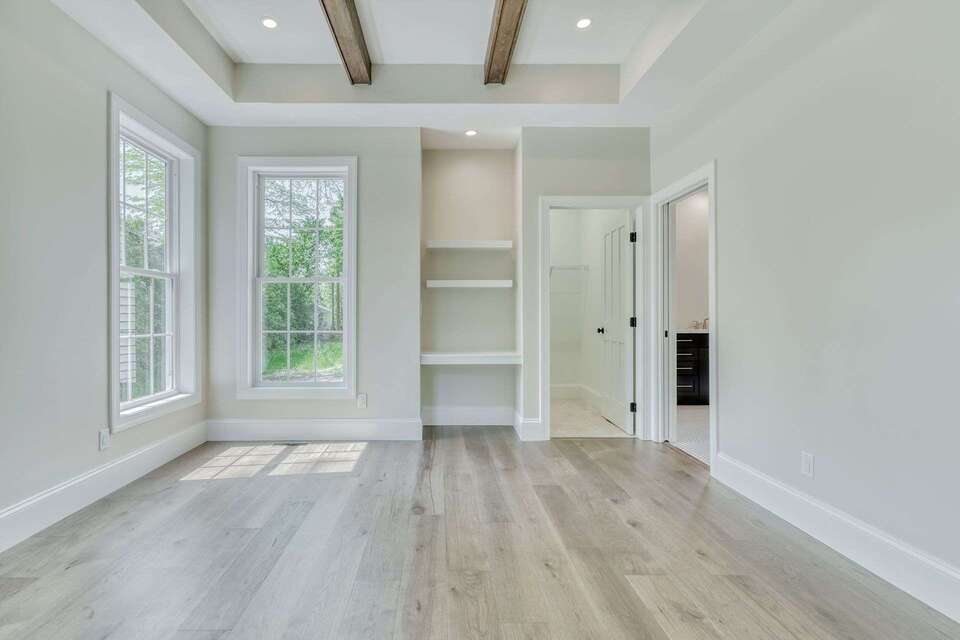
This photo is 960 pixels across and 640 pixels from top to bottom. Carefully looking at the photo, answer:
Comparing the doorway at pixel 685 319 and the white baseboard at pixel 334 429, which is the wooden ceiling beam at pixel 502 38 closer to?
the doorway at pixel 685 319

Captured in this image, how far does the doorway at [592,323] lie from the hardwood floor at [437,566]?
1.37 meters

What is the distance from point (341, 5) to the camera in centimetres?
260

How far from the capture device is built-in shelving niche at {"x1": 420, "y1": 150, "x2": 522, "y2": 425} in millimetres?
4492

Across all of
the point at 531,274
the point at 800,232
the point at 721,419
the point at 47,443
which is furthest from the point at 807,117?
the point at 47,443

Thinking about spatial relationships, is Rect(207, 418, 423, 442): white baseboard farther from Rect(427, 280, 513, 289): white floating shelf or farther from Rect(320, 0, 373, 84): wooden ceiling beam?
Rect(320, 0, 373, 84): wooden ceiling beam

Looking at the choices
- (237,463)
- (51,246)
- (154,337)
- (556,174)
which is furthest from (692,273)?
(51,246)

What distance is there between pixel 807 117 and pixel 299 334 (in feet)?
12.4

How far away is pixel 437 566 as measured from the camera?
1.97m

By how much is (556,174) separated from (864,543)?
10.2ft

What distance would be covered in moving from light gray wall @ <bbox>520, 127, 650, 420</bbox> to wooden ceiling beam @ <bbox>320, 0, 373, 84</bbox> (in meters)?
1.39

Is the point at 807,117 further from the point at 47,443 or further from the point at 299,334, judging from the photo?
the point at 47,443

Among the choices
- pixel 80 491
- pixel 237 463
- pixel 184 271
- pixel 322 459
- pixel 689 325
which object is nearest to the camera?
pixel 80 491

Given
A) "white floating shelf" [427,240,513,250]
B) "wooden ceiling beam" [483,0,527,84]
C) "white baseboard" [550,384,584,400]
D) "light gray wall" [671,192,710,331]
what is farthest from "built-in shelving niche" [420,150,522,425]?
"light gray wall" [671,192,710,331]

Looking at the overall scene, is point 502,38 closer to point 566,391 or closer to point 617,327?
point 617,327
